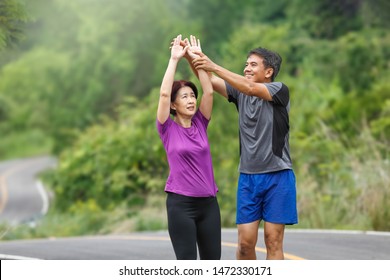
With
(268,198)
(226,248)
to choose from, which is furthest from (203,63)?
(226,248)

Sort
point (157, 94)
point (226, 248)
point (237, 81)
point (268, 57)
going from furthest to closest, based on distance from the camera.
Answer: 1. point (157, 94)
2. point (226, 248)
3. point (268, 57)
4. point (237, 81)

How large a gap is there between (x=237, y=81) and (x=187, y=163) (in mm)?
745

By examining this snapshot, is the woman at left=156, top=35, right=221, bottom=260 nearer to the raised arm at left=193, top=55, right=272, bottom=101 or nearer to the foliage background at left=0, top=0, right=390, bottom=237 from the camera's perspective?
the raised arm at left=193, top=55, right=272, bottom=101

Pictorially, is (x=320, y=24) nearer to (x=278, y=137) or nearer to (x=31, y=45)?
(x=278, y=137)

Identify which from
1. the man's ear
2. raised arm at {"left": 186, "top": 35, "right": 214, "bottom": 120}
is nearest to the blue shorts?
raised arm at {"left": 186, "top": 35, "right": 214, "bottom": 120}

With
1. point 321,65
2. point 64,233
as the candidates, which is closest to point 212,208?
point 64,233

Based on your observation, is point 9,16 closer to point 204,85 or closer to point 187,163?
point 204,85

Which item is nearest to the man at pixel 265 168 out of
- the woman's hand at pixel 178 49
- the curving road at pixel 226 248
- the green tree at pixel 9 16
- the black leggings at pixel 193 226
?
the woman's hand at pixel 178 49

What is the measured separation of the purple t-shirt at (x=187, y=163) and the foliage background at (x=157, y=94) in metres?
2.89

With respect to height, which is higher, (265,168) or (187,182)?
(265,168)

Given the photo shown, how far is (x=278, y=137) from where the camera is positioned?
6.81 metres

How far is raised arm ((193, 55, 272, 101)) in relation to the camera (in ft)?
21.9

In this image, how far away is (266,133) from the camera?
6793 millimetres

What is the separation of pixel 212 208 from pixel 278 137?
2.53 ft
